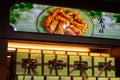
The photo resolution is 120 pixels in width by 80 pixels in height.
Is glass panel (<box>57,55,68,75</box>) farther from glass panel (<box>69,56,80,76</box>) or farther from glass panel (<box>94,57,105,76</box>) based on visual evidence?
glass panel (<box>94,57,105,76</box>)

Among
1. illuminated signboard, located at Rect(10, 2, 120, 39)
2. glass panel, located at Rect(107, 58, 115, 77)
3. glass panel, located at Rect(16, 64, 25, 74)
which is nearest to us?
glass panel, located at Rect(16, 64, 25, 74)

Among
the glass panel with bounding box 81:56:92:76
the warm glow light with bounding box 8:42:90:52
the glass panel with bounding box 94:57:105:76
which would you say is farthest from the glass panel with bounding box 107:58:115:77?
the warm glow light with bounding box 8:42:90:52

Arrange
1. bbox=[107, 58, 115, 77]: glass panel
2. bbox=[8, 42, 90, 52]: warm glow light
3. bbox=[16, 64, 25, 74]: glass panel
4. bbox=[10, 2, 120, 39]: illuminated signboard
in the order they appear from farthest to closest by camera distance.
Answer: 1. bbox=[107, 58, 115, 77]: glass panel
2. bbox=[8, 42, 90, 52]: warm glow light
3. bbox=[10, 2, 120, 39]: illuminated signboard
4. bbox=[16, 64, 25, 74]: glass panel

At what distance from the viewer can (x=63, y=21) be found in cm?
405

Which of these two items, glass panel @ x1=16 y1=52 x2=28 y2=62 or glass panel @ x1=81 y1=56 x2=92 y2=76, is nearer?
glass panel @ x1=16 y1=52 x2=28 y2=62

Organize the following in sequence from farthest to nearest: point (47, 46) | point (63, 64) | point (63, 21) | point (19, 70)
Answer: point (47, 46)
point (63, 21)
point (63, 64)
point (19, 70)

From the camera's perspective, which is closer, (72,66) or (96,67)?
(72,66)

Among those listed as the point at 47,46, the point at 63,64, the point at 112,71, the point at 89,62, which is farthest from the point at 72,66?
the point at 112,71

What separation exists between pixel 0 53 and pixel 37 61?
1.61ft

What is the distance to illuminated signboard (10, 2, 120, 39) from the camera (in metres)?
3.87

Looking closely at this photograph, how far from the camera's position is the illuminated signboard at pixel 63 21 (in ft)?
12.7

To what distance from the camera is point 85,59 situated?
406cm

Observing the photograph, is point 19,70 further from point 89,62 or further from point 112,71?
point 112,71

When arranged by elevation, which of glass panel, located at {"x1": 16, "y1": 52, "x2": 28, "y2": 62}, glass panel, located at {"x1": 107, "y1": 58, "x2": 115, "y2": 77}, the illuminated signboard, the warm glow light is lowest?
glass panel, located at {"x1": 107, "y1": 58, "x2": 115, "y2": 77}
